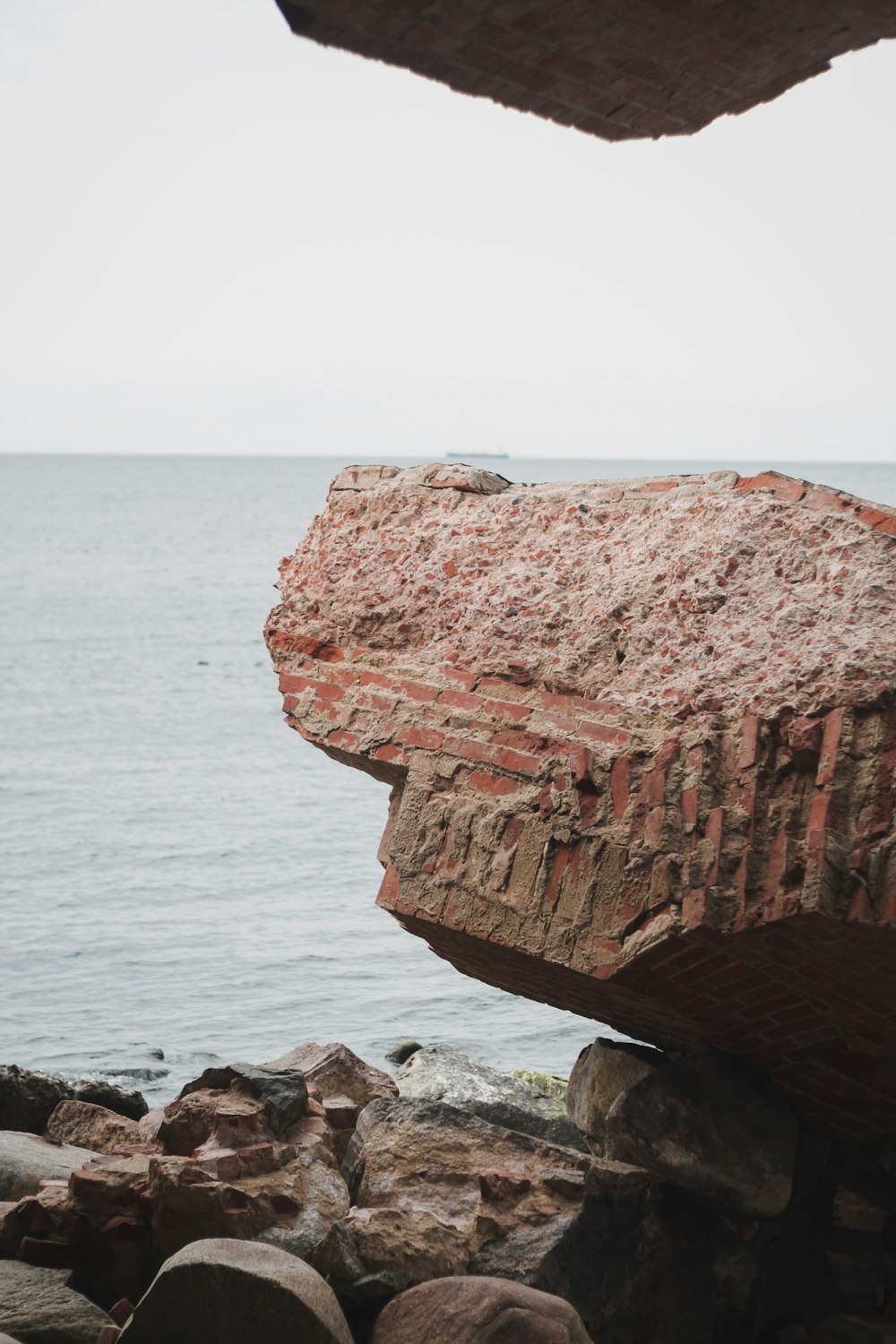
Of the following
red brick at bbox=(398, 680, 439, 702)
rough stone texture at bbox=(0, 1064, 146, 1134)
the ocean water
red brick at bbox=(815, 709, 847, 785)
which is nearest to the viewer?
red brick at bbox=(815, 709, 847, 785)

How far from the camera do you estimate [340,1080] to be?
5.65 m

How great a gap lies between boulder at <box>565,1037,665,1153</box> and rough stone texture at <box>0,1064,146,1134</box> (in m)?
2.13

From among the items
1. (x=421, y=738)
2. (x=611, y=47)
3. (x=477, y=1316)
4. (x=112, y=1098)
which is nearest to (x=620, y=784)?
(x=421, y=738)

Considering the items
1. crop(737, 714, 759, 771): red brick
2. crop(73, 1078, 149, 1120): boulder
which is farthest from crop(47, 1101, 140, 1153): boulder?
crop(737, 714, 759, 771): red brick

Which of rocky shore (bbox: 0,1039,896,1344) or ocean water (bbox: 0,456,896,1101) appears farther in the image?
ocean water (bbox: 0,456,896,1101)

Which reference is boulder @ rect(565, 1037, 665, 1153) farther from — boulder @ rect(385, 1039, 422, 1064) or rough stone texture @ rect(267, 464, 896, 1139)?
boulder @ rect(385, 1039, 422, 1064)

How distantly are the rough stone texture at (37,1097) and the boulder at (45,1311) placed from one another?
5.80ft

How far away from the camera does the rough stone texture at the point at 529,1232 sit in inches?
161

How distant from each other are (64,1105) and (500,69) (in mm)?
4400

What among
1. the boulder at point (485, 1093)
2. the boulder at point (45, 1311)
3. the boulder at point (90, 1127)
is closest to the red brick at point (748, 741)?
the boulder at point (45, 1311)

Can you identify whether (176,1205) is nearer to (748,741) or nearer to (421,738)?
(421,738)

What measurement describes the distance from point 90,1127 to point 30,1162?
25.2 inches

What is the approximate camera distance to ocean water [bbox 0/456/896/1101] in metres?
7.97

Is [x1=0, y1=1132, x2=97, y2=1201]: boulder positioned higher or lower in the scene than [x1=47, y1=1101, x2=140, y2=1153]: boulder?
higher
